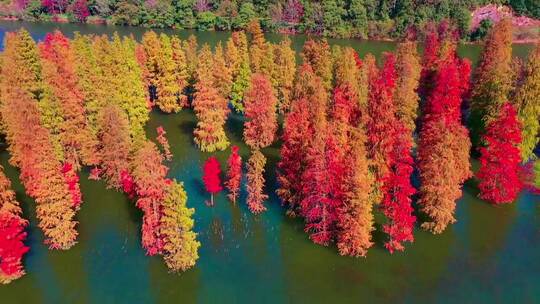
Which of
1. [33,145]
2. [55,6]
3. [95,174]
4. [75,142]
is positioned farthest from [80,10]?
[33,145]

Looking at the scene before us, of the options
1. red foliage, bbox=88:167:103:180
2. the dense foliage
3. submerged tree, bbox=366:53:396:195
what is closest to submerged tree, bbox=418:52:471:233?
submerged tree, bbox=366:53:396:195

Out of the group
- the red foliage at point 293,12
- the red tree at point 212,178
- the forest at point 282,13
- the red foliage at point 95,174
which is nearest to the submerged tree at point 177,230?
the red tree at point 212,178

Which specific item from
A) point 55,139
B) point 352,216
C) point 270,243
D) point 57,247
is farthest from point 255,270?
point 55,139

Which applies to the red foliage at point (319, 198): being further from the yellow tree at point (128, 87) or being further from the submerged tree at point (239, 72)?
the submerged tree at point (239, 72)

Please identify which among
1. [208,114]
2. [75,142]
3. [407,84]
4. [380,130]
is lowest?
[75,142]

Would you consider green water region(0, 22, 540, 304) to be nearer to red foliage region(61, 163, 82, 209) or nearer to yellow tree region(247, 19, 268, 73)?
red foliage region(61, 163, 82, 209)

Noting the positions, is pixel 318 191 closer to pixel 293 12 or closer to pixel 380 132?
pixel 380 132
